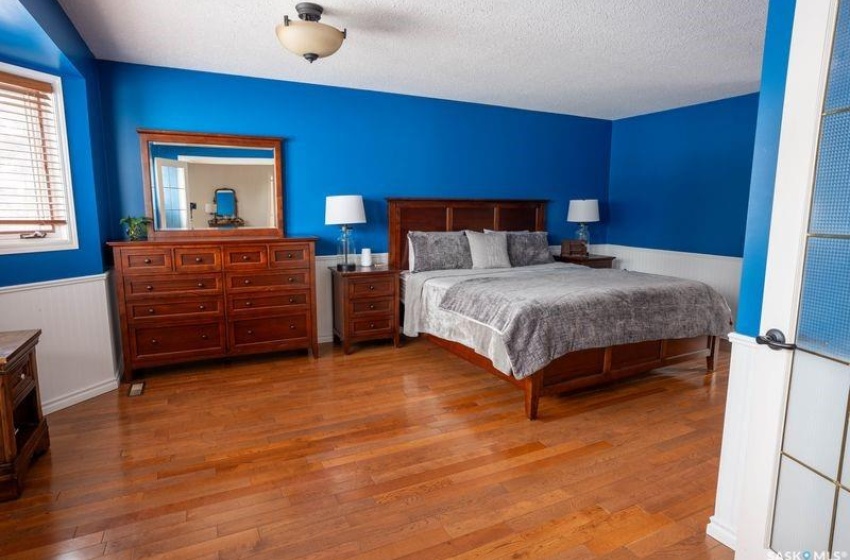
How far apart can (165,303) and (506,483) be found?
2874mm

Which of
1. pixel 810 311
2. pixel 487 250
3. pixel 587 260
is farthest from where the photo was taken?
pixel 587 260

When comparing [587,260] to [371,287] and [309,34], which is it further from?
[309,34]

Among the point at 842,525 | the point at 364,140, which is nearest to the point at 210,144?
the point at 364,140

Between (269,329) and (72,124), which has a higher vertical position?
(72,124)

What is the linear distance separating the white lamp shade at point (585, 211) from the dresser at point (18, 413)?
5.05 metres

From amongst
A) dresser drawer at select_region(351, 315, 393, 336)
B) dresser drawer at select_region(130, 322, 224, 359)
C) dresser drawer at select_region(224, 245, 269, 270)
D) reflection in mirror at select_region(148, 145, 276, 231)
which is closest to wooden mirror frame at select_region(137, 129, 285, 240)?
reflection in mirror at select_region(148, 145, 276, 231)

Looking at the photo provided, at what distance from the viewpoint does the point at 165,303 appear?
3.66 metres

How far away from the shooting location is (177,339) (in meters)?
3.74

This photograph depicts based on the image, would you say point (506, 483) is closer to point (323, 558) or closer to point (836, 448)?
point (323, 558)

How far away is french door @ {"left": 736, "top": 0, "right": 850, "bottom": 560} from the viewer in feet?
4.21

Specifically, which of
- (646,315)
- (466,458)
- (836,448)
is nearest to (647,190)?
(646,315)

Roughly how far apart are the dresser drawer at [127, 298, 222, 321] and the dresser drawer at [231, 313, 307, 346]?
213 millimetres

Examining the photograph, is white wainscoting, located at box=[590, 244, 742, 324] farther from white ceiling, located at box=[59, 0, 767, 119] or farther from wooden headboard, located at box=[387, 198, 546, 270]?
white ceiling, located at box=[59, 0, 767, 119]

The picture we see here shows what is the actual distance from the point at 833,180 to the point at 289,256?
3.55m
